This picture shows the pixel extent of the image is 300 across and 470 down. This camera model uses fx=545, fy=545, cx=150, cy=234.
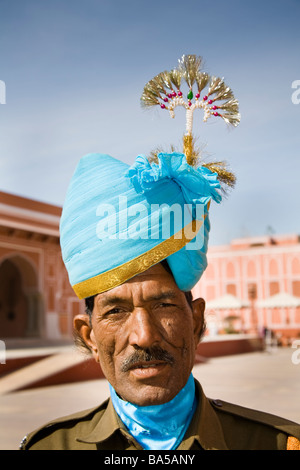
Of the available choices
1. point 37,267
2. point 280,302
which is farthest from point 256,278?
point 37,267

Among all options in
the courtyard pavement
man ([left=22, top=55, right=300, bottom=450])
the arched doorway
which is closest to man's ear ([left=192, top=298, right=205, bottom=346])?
man ([left=22, top=55, right=300, bottom=450])

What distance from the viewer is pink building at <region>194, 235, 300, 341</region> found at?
28.6 metres

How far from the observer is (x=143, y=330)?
1271 millimetres

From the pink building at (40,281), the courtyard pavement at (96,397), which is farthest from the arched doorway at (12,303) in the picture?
the courtyard pavement at (96,397)

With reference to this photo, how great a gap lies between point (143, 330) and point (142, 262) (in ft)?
0.55

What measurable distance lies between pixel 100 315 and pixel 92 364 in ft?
29.9

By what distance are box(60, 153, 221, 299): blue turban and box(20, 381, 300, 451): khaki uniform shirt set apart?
1.11 ft

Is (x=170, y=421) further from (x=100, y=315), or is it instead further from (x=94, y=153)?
(x=94, y=153)

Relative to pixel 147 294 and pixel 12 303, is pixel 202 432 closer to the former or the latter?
pixel 147 294

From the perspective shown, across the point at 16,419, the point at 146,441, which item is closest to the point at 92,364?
the point at 16,419

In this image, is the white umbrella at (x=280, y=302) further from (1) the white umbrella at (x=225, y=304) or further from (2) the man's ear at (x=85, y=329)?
(2) the man's ear at (x=85, y=329)

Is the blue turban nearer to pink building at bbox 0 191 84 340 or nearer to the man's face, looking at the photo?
the man's face

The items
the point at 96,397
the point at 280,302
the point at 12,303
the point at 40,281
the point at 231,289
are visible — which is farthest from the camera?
the point at 231,289

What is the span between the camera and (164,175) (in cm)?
132
